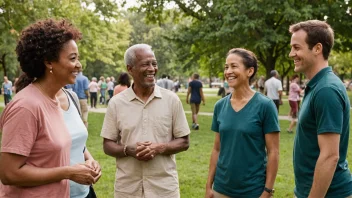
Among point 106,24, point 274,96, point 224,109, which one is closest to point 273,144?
point 224,109

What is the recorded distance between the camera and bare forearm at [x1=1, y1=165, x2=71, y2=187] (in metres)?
2.53

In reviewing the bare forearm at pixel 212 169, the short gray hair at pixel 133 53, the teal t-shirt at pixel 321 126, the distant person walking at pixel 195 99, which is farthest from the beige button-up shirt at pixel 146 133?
the distant person walking at pixel 195 99

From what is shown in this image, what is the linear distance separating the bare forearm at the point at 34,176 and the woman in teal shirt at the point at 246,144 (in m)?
1.58

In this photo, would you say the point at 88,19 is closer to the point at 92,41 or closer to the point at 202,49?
the point at 92,41

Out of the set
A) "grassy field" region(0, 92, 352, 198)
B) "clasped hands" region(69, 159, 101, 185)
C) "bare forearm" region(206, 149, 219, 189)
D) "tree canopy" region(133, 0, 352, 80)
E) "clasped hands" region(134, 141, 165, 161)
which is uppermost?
"tree canopy" region(133, 0, 352, 80)

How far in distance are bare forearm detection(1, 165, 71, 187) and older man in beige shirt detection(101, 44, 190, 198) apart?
1036mm

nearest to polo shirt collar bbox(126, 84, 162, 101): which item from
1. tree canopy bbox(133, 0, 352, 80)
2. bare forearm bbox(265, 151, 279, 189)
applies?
bare forearm bbox(265, 151, 279, 189)

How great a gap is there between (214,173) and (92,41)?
20.6 meters

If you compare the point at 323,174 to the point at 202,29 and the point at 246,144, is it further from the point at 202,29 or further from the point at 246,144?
the point at 202,29

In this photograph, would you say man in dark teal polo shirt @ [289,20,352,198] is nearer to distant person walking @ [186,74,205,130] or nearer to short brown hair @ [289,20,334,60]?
short brown hair @ [289,20,334,60]

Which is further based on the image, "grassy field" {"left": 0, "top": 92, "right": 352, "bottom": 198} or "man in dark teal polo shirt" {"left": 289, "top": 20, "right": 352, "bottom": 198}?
"grassy field" {"left": 0, "top": 92, "right": 352, "bottom": 198}

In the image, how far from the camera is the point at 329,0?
73.5 ft

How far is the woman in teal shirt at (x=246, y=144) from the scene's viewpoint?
370 centimetres

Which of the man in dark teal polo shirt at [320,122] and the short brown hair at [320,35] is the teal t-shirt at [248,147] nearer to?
the man in dark teal polo shirt at [320,122]
